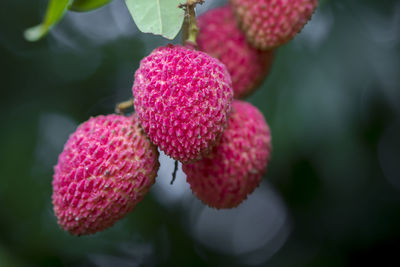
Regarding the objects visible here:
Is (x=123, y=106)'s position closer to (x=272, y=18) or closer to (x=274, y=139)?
(x=272, y=18)

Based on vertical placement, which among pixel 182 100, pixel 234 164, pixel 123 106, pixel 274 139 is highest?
pixel 182 100

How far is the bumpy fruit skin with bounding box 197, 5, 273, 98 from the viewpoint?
4.88 feet

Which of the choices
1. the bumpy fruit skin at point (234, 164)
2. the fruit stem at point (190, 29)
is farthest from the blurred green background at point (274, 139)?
the fruit stem at point (190, 29)

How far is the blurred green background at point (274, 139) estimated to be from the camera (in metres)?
2.66

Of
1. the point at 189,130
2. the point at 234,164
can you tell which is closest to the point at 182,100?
the point at 189,130

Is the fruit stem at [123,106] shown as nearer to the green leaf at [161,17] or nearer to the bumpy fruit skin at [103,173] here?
the bumpy fruit skin at [103,173]

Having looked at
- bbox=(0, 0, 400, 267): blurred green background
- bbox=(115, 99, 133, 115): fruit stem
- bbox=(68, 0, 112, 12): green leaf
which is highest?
bbox=(68, 0, 112, 12): green leaf

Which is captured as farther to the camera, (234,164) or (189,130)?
(234,164)

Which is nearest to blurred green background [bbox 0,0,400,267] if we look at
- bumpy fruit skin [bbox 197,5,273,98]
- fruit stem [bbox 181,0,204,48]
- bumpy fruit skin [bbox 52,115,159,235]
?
bumpy fruit skin [bbox 197,5,273,98]

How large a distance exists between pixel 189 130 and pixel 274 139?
1.65 meters

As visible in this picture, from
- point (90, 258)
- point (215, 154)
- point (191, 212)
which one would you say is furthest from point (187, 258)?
point (215, 154)

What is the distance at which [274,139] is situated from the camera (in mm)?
2656

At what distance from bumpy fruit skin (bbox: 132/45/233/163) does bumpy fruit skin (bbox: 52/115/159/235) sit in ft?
0.28

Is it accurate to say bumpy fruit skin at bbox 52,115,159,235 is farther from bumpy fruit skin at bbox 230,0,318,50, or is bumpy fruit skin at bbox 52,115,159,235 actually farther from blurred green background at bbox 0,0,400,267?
blurred green background at bbox 0,0,400,267
